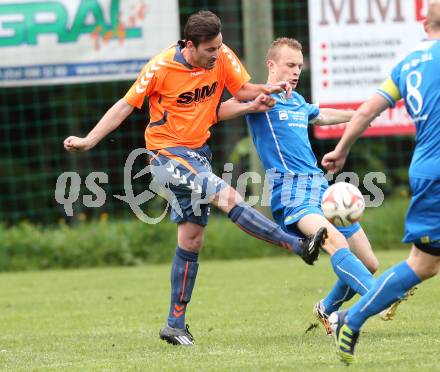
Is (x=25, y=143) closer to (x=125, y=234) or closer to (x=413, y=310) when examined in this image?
(x=125, y=234)

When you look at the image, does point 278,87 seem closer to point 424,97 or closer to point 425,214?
point 424,97

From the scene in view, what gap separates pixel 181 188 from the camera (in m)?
6.25

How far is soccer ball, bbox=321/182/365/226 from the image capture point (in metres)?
5.41

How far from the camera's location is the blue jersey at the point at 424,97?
4.73 meters

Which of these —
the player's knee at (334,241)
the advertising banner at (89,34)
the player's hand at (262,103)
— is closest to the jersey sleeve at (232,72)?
the player's hand at (262,103)

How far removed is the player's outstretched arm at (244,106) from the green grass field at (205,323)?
1.37 metres

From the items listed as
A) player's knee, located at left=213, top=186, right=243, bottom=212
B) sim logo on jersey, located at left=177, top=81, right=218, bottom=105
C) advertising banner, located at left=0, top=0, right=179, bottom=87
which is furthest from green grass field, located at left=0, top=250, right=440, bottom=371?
advertising banner, located at left=0, top=0, right=179, bottom=87

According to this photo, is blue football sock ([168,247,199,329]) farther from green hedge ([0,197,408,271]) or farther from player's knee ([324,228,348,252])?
green hedge ([0,197,408,271])

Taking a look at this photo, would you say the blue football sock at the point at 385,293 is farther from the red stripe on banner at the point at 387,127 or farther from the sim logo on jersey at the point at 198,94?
the red stripe on banner at the point at 387,127

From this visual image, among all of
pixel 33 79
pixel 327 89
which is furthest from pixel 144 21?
pixel 327 89

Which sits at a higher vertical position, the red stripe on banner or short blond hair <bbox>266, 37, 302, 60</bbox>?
short blond hair <bbox>266, 37, 302, 60</bbox>

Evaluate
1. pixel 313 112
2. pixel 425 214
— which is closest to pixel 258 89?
pixel 313 112

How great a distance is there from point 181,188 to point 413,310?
2063 millimetres

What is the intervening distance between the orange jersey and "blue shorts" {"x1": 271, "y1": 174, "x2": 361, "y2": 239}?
57 cm
